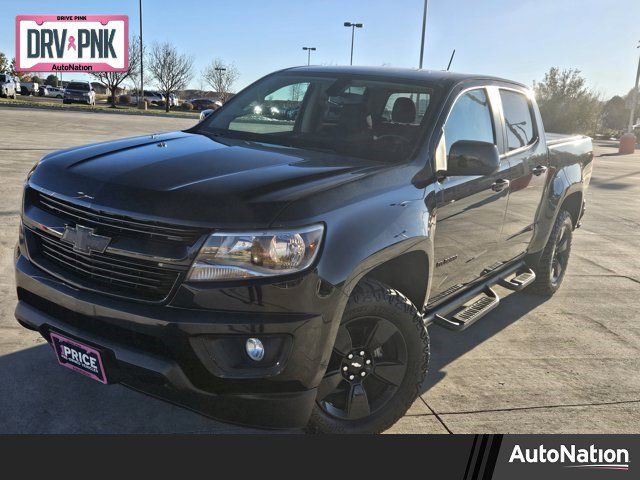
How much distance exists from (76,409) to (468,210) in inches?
96.3

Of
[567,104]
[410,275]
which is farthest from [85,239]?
[567,104]

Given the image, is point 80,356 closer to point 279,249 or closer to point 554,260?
point 279,249

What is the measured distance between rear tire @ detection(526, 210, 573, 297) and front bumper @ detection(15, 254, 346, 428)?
11.3 feet

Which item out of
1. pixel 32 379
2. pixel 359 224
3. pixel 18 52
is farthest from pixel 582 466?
pixel 18 52

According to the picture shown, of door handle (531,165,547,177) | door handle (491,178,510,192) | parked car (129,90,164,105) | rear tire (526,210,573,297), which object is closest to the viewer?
door handle (491,178,510,192)

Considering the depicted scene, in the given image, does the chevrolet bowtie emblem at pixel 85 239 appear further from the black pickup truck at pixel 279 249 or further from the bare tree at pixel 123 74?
the bare tree at pixel 123 74

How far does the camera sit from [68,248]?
2727 mm

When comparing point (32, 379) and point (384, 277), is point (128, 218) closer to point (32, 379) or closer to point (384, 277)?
point (384, 277)

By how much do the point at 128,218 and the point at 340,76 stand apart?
211 centimetres

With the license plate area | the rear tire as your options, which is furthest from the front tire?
the rear tire

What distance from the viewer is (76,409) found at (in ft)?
10.5

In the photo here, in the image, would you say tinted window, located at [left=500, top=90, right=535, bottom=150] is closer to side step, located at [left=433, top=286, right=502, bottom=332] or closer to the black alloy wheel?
side step, located at [left=433, top=286, right=502, bottom=332]

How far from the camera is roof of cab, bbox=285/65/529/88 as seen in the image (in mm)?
3818

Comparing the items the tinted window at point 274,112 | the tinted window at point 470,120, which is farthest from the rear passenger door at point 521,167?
the tinted window at point 274,112
